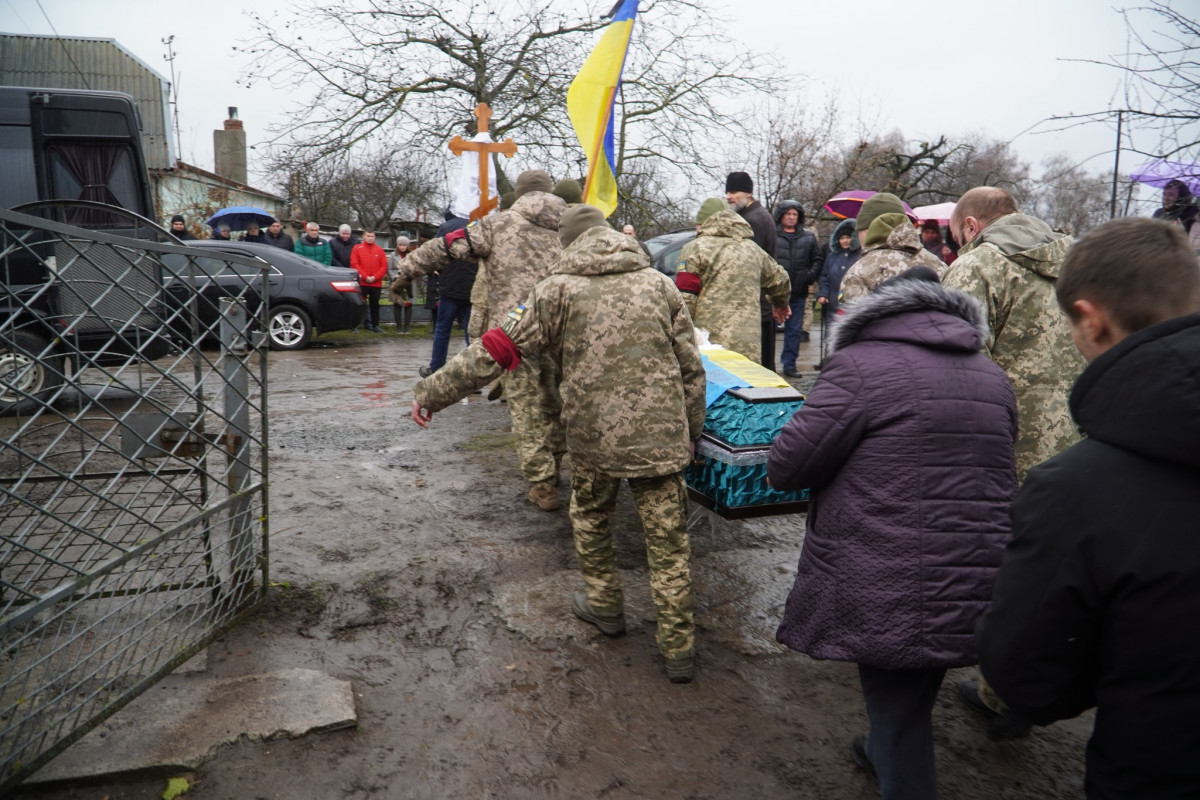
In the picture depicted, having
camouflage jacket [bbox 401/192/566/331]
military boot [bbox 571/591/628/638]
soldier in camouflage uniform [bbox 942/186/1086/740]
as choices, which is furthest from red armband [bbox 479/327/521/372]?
camouflage jacket [bbox 401/192/566/331]

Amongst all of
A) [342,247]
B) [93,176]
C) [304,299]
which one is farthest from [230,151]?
[93,176]

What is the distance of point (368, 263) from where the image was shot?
14.6 metres

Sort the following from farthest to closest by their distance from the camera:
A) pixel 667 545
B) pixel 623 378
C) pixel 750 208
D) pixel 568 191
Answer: pixel 750 208, pixel 568 191, pixel 667 545, pixel 623 378

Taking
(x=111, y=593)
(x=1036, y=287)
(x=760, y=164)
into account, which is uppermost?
(x=760, y=164)

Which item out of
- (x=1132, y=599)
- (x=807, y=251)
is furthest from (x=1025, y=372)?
(x=807, y=251)

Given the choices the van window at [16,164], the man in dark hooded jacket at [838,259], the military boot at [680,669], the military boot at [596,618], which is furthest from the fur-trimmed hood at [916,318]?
the van window at [16,164]

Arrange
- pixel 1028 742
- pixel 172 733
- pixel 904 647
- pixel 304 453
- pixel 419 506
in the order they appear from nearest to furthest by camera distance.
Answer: pixel 904 647, pixel 172 733, pixel 1028 742, pixel 419 506, pixel 304 453

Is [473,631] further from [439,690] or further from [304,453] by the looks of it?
[304,453]

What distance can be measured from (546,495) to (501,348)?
77.3 inches

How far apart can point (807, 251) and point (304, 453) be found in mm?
6185

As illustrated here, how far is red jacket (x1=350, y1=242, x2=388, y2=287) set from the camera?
47.9ft

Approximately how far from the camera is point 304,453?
20.4 feet

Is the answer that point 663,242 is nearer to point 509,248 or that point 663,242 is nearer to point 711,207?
point 711,207

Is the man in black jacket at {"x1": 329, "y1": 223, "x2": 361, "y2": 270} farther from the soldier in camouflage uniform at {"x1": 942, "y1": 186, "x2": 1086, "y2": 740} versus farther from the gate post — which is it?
the soldier in camouflage uniform at {"x1": 942, "y1": 186, "x2": 1086, "y2": 740}
